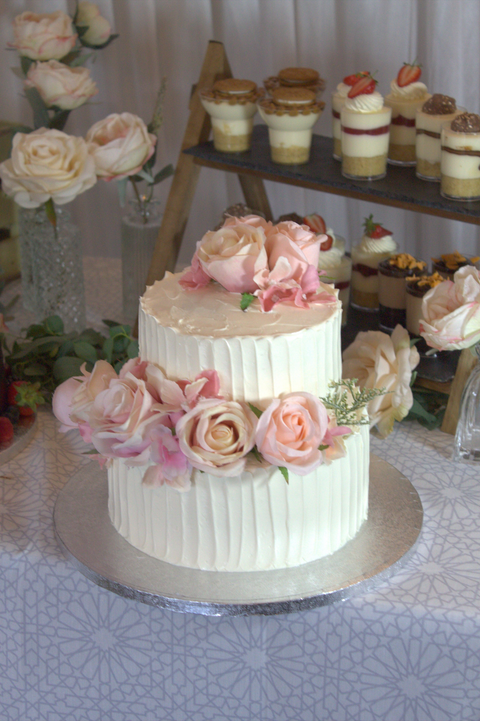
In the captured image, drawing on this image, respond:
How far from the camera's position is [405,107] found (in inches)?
53.2

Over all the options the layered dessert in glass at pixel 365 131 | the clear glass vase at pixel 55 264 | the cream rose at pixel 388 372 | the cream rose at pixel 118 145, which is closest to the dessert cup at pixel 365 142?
the layered dessert in glass at pixel 365 131

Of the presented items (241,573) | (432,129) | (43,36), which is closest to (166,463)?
(241,573)

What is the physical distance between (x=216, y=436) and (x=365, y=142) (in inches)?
26.9

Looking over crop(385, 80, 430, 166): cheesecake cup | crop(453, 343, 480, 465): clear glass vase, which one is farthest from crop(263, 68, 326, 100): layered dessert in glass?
crop(453, 343, 480, 465): clear glass vase

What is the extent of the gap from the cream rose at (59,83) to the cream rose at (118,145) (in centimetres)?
11

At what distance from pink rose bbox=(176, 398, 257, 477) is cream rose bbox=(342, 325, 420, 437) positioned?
0.37m

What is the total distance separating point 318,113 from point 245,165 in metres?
0.15

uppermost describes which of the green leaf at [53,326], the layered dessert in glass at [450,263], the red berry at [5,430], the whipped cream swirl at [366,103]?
the whipped cream swirl at [366,103]

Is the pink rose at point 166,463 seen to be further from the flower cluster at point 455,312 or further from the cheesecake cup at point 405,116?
the cheesecake cup at point 405,116

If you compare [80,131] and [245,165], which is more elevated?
[245,165]

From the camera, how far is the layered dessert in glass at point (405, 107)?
4.44ft

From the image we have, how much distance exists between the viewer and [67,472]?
1.20m

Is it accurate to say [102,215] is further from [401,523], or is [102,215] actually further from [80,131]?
[401,523]

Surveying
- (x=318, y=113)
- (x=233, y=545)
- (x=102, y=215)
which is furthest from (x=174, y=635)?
(x=102, y=215)
